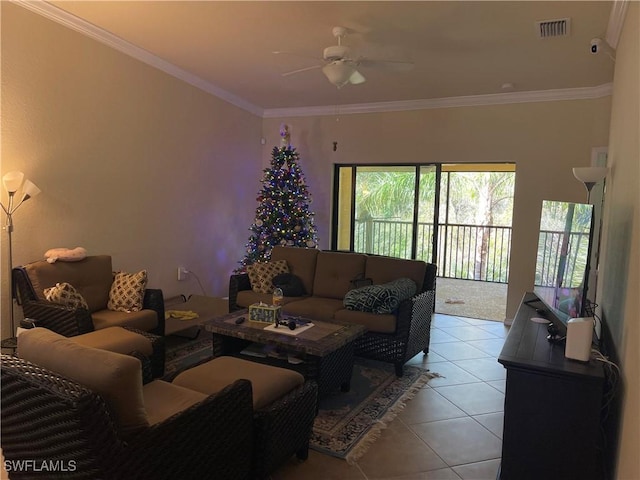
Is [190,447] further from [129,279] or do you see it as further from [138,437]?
[129,279]

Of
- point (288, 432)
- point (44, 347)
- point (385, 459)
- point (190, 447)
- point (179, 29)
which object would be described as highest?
point (179, 29)

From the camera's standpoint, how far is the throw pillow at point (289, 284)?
14.7 feet

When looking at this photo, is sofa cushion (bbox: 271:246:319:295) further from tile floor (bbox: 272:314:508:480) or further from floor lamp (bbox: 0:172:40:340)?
floor lamp (bbox: 0:172:40:340)

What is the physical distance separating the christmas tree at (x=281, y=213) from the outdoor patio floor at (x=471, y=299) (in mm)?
2217

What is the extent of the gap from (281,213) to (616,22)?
13.1ft

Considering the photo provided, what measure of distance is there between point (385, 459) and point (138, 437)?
1.45 m

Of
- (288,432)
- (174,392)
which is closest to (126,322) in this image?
(174,392)

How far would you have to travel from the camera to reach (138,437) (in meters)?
1.57

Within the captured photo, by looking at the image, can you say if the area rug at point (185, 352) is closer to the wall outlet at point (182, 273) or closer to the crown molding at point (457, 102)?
the wall outlet at point (182, 273)

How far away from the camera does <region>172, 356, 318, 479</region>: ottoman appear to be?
2.08 m

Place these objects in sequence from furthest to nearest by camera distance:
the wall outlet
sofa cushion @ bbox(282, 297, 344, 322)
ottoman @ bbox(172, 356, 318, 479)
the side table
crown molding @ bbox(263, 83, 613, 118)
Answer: the wall outlet, crown molding @ bbox(263, 83, 613, 118), sofa cushion @ bbox(282, 297, 344, 322), the side table, ottoman @ bbox(172, 356, 318, 479)

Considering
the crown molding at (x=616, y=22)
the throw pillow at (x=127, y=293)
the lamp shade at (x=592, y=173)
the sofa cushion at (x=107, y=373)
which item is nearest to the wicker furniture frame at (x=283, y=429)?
the sofa cushion at (x=107, y=373)

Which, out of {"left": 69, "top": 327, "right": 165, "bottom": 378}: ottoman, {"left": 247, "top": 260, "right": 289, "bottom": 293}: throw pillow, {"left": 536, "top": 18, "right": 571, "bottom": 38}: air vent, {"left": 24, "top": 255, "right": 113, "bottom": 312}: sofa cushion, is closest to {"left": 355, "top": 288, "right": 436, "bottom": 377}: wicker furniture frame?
{"left": 247, "top": 260, "right": 289, "bottom": 293}: throw pillow
